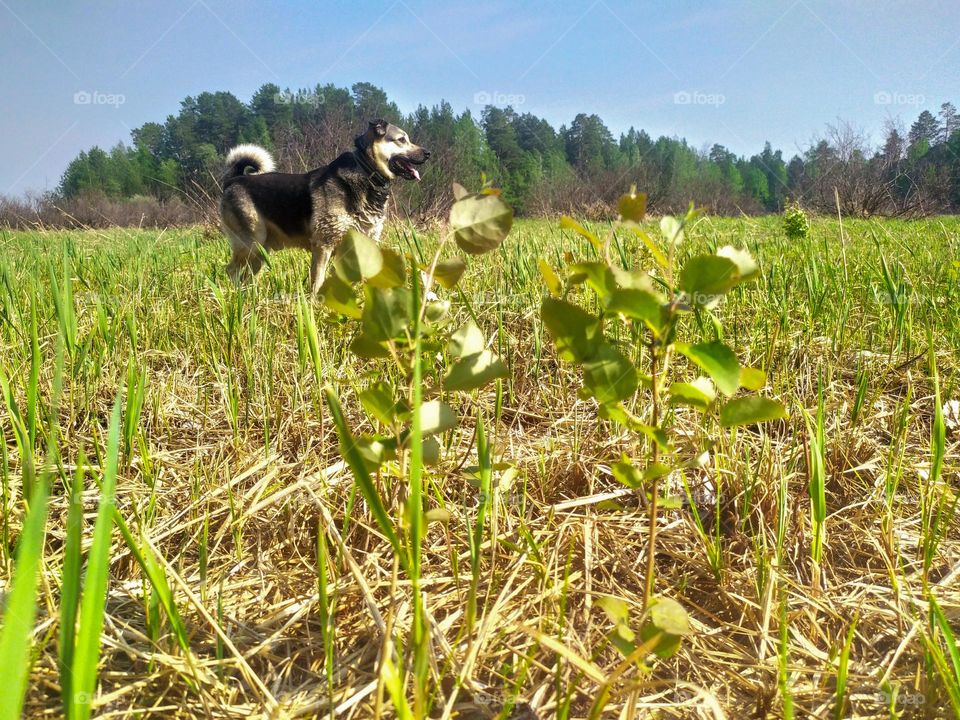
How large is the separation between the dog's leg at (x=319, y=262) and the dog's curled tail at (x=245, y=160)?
4.44 feet

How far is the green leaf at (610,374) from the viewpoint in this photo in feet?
1.83

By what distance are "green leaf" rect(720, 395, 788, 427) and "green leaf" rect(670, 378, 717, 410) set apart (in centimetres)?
2

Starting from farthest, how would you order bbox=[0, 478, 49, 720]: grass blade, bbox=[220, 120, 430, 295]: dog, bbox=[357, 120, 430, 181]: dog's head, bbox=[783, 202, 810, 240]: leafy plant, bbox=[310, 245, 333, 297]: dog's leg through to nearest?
bbox=[357, 120, 430, 181]: dog's head < bbox=[220, 120, 430, 295]: dog < bbox=[783, 202, 810, 240]: leafy plant < bbox=[310, 245, 333, 297]: dog's leg < bbox=[0, 478, 49, 720]: grass blade

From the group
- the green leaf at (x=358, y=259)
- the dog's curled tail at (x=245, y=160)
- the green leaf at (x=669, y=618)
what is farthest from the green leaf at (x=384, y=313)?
the dog's curled tail at (x=245, y=160)

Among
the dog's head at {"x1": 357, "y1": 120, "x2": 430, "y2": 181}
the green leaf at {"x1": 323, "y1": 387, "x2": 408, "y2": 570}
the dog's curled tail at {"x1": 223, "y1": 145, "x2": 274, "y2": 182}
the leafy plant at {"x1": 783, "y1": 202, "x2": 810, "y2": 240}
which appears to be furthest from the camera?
the dog's curled tail at {"x1": 223, "y1": 145, "x2": 274, "y2": 182}

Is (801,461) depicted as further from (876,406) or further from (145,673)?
(145,673)

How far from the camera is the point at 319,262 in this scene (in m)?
4.17

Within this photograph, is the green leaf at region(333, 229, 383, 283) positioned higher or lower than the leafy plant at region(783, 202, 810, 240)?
lower

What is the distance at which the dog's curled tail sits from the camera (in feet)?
17.5

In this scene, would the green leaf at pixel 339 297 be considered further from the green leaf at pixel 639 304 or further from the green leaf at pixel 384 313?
the green leaf at pixel 639 304

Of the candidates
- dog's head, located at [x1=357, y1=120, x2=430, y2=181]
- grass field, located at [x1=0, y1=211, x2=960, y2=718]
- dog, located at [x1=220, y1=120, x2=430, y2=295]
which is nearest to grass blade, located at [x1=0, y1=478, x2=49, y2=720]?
grass field, located at [x1=0, y1=211, x2=960, y2=718]

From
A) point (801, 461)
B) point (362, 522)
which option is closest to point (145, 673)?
point (362, 522)

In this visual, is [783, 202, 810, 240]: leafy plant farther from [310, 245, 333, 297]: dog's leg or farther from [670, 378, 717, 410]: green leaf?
[670, 378, 717, 410]: green leaf

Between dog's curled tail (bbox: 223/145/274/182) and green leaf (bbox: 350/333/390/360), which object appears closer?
green leaf (bbox: 350/333/390/360)
